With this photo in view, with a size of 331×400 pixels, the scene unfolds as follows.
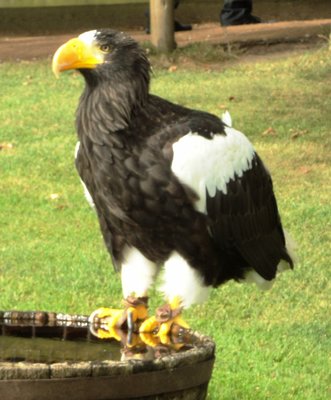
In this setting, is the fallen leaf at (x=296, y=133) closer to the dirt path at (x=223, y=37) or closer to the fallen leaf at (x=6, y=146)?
the fallen leaf at (x=6, y=146)

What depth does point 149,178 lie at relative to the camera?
434 centimetres

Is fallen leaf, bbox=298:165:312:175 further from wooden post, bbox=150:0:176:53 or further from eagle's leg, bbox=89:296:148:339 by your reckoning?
eagle's leg, bbox=89:296:148:339

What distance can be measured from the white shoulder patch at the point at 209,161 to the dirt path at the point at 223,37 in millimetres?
10746

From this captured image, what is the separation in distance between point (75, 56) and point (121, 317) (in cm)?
103

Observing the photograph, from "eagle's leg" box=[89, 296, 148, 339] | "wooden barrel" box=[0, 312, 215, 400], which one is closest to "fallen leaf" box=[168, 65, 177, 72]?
"eagle's leg" box=[89, 296, 148, 339]

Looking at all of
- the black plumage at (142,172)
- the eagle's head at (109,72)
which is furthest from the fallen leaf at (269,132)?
the eagle's head at (109,72)

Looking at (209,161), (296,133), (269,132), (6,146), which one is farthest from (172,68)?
(209,161)

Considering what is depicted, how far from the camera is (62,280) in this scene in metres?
6.84

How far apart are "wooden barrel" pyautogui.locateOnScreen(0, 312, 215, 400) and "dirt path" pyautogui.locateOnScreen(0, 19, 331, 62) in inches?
443

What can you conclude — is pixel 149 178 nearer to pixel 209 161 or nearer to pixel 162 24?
pixel 209 161

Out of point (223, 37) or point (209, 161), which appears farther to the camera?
point (223, 37)

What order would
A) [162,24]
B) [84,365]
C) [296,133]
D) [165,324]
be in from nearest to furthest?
[84,365] < [165,324] < [296,133] < [162,24]

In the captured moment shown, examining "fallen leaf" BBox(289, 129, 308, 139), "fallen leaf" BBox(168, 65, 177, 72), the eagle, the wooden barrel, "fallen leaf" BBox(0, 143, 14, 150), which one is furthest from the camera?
"fallen leaf" BBox(168, 65, 177, 72)

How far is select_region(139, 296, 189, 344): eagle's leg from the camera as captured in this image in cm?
423
